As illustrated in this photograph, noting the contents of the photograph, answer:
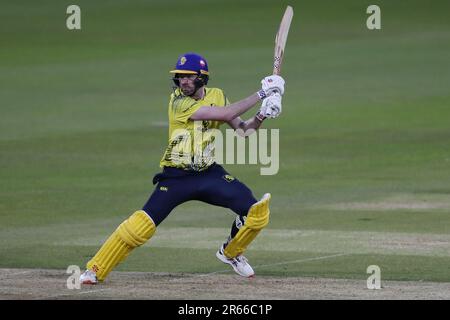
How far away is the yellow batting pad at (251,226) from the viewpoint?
10.5 meters

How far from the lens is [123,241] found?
34.0 ft

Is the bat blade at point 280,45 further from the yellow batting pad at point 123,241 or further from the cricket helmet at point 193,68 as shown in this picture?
the yellow batting pad at point 123,241

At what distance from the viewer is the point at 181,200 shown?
34.4 feet

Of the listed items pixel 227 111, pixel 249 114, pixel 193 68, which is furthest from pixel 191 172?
pixel 249 114

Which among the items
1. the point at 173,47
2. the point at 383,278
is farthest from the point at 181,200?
the point at 173,47

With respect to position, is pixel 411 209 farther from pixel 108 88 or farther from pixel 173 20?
pixel 173 20

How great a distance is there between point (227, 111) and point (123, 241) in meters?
1.43

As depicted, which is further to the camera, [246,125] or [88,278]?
[246,125]

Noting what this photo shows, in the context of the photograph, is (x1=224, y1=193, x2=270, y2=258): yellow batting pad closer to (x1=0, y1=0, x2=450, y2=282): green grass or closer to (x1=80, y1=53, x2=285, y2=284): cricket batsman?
(x1=80, y1=53, x2=285, y2=284): cricket batsman

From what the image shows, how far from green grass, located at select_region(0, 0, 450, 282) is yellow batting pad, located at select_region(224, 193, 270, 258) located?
52 centimetres

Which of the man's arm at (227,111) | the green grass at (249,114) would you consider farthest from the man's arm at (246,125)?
the green grass at (249,114)

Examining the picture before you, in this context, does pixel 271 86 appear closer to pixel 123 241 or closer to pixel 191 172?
pixel 191 172

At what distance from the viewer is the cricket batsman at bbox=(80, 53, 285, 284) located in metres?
10.3

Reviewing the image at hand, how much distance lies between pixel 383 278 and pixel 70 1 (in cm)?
3285
